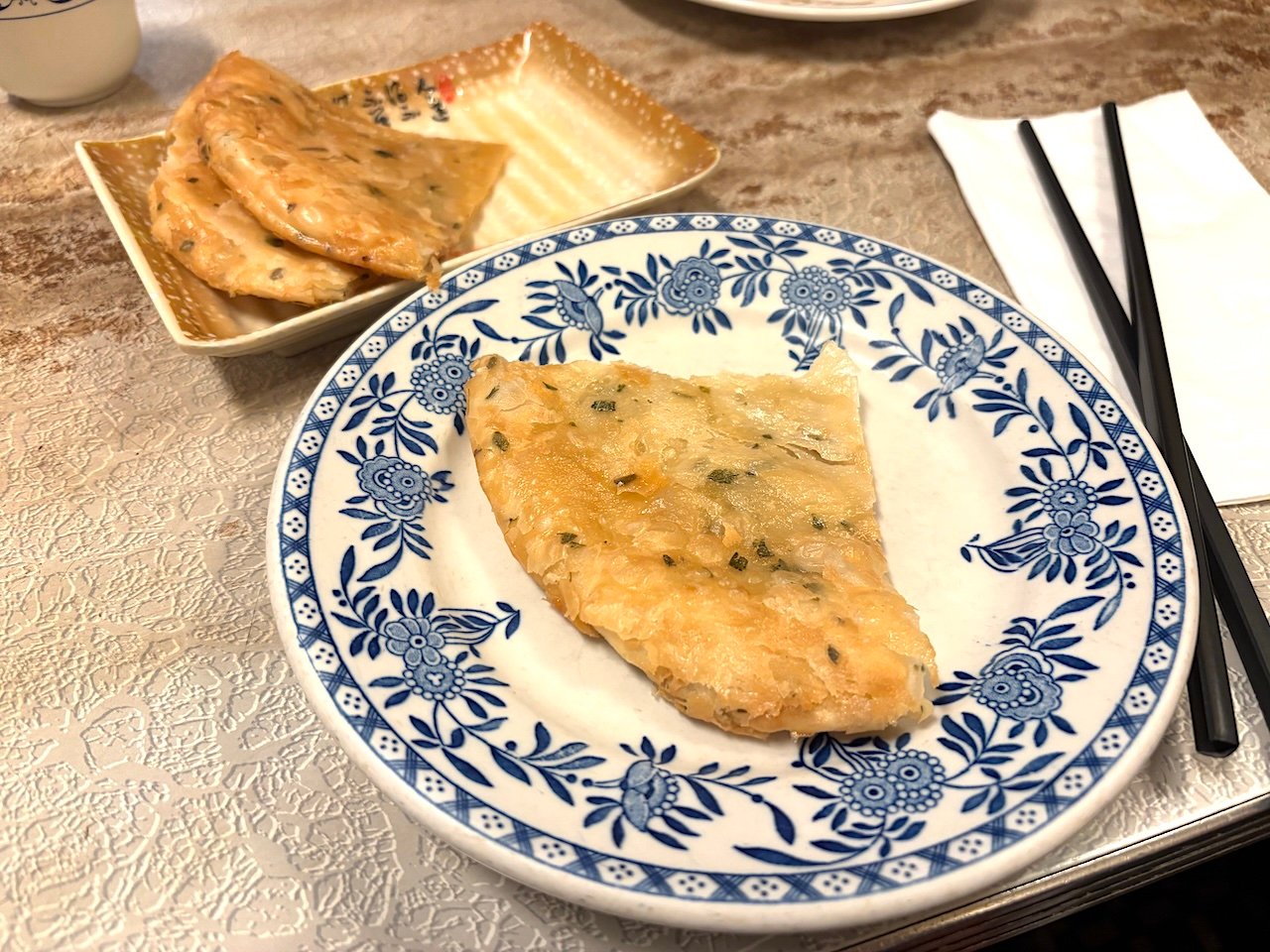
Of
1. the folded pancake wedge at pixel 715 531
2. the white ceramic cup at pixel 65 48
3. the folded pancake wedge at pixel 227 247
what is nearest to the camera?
the folded pancake wedge at pixel 715 531

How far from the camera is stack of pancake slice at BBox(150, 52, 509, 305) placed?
1.83 meters

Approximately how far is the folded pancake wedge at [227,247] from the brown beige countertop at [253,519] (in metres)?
0.19

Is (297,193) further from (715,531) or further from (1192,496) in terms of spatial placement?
(1192,496)

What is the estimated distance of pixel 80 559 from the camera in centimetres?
163

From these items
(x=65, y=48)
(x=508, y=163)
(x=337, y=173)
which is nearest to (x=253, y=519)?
(x=337, y=173)

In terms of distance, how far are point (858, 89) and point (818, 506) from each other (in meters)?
1.71

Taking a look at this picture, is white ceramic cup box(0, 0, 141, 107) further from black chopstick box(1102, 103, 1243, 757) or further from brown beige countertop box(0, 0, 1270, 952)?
black chopstick box(1102, 103, 1243, 757)

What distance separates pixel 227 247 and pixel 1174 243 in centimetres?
198

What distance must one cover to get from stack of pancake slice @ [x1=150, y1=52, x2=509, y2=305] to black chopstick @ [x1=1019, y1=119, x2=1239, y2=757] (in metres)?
1.29

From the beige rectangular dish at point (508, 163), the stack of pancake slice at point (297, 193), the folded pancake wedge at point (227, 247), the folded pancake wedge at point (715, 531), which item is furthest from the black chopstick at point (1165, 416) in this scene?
the folded pancake wedge at point (227, 247)

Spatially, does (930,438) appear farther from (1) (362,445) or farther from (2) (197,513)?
(2) (197,513)

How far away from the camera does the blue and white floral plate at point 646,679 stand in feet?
3.64

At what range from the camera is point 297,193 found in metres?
1.87

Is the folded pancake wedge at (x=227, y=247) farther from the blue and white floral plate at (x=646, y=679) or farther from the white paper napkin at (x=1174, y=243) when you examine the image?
the white paper napkin at (x=1174, y=243)
